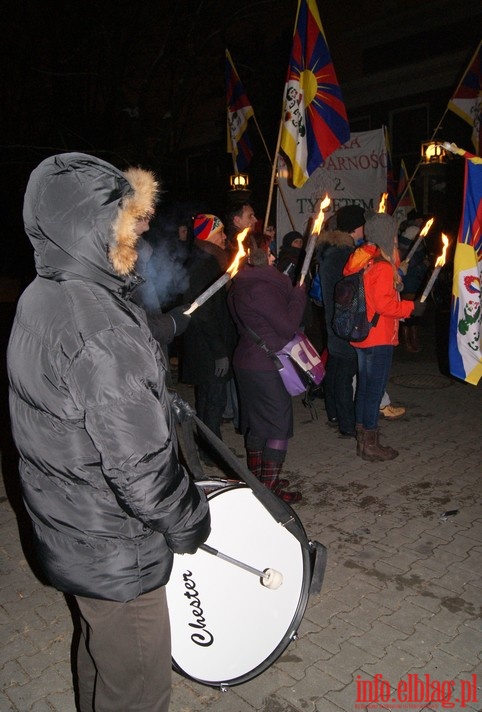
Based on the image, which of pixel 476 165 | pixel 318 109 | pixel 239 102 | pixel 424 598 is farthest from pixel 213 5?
pixel 424 598

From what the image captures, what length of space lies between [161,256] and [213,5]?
10.6 meters

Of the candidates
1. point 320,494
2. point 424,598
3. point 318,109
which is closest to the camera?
point 424,598

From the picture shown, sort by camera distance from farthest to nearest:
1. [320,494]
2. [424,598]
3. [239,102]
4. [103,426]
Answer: [239,102]
[320,494]
[424,598]
[103,426]

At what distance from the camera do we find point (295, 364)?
14.7 ft

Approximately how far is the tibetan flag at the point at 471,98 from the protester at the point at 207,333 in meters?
5.77

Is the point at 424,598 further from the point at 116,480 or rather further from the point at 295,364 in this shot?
the point at 116,480

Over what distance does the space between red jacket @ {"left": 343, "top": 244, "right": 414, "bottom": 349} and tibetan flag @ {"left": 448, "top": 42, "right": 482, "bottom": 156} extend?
5.14m

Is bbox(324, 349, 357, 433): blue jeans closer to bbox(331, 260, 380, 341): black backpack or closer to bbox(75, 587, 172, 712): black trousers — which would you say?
bbox(331, 260, 380, 341): black backpack

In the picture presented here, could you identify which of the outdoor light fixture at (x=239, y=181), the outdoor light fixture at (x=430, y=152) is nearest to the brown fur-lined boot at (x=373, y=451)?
the outdoor light fixture at (x=430, y=152)

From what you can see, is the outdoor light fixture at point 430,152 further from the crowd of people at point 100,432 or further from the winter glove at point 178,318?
the crowd of people at point 100,432

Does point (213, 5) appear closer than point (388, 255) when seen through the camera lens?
No

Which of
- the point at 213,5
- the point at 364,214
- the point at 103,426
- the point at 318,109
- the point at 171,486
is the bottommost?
the point at 171,486

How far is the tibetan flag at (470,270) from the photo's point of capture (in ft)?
13.8

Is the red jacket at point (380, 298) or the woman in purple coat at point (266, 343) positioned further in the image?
the red jacket at point (380, 298)
